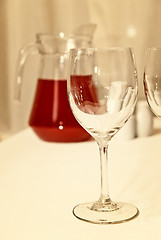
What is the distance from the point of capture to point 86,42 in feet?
3.75

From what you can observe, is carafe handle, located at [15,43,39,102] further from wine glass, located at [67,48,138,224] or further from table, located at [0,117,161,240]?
wine glass, located at [67,48,138,224]

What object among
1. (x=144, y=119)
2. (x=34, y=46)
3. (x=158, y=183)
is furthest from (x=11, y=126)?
(x=158, y=183)

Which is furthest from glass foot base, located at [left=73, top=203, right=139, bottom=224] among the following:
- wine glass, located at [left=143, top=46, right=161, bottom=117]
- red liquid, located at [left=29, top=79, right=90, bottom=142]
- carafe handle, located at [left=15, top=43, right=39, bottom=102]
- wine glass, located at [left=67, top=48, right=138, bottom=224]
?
carafe handle, located at [left=15, top=43, right=39, bottom=102]

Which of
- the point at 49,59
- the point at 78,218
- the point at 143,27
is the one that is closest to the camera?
the point at 78,218

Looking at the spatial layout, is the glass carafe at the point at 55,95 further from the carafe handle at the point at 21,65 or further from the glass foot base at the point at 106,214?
the glass foot base at the point at 106,214

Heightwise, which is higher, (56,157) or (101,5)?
(101,5)

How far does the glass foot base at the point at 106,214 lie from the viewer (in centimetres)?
58

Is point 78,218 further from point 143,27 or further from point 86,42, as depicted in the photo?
point 143,27

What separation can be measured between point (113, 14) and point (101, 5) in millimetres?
62

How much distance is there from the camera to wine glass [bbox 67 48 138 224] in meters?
0.60

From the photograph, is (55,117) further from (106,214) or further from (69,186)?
(106,214)

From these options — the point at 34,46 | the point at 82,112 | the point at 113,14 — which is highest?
the point at 113,14

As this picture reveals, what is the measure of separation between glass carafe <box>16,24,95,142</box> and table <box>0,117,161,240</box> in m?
0.03

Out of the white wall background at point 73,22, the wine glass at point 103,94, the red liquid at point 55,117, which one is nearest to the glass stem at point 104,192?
the wine glass at point 103,94
